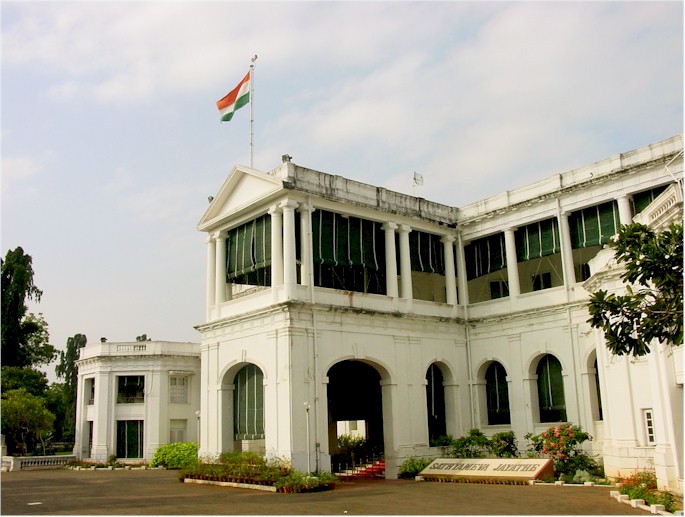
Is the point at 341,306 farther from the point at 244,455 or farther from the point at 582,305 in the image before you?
the point at 582,305

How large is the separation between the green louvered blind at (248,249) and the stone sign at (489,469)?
9771 millimetres

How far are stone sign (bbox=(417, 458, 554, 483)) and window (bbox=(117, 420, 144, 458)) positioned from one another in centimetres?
2210

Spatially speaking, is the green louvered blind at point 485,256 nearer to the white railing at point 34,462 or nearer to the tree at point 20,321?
the white railing at point 34,462

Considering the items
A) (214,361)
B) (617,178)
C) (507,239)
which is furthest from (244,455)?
(617,178)

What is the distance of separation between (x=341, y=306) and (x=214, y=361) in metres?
5.91

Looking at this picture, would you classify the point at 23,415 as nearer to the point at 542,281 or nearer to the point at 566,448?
the point at 542,281

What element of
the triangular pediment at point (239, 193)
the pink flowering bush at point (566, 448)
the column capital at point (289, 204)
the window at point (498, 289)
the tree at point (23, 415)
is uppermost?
the triangular pediment at point (239, 193)

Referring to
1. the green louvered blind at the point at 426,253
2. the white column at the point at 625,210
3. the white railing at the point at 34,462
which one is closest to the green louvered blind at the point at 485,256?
the green louvered blind at the point at 426,253

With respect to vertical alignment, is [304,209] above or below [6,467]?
above

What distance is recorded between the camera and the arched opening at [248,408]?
25969mm

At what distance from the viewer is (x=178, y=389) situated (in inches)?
1690

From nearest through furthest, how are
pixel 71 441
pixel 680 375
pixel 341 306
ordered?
pixel 680 375, pixel 341 306, pixel 71 441

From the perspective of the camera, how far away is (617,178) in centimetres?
2586

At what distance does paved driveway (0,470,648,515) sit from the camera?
16797mm
